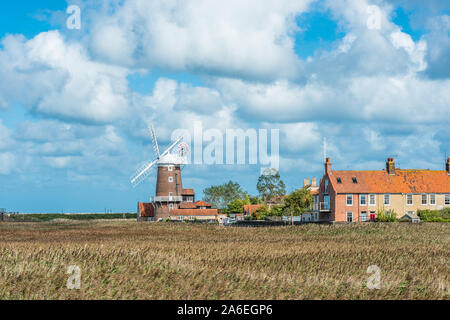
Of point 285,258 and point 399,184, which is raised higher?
point 399,184

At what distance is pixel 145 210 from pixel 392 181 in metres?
53.4

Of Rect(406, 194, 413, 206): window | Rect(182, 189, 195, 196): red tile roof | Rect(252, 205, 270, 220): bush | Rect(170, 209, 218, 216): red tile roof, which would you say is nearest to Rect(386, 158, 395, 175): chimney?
Rect(406, 194, 413, 206): window

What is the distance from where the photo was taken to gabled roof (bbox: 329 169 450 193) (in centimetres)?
7919

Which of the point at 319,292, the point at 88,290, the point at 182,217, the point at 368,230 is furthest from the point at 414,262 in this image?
the point at 182,217

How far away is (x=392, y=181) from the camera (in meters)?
80.7

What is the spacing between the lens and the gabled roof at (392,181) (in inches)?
3118

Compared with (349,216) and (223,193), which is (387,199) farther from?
(223,193)

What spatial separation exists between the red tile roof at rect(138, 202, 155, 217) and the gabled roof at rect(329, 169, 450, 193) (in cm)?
4596

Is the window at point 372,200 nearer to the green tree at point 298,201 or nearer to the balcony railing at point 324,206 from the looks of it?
the balcony railing at point 324,206

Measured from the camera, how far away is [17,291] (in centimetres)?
1672

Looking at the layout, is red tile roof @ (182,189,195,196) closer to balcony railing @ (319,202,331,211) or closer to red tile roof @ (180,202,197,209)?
red tile roof @ (180,202,197,209)

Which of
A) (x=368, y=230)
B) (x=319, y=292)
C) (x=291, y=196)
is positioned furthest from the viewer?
(x=291, y=196)
